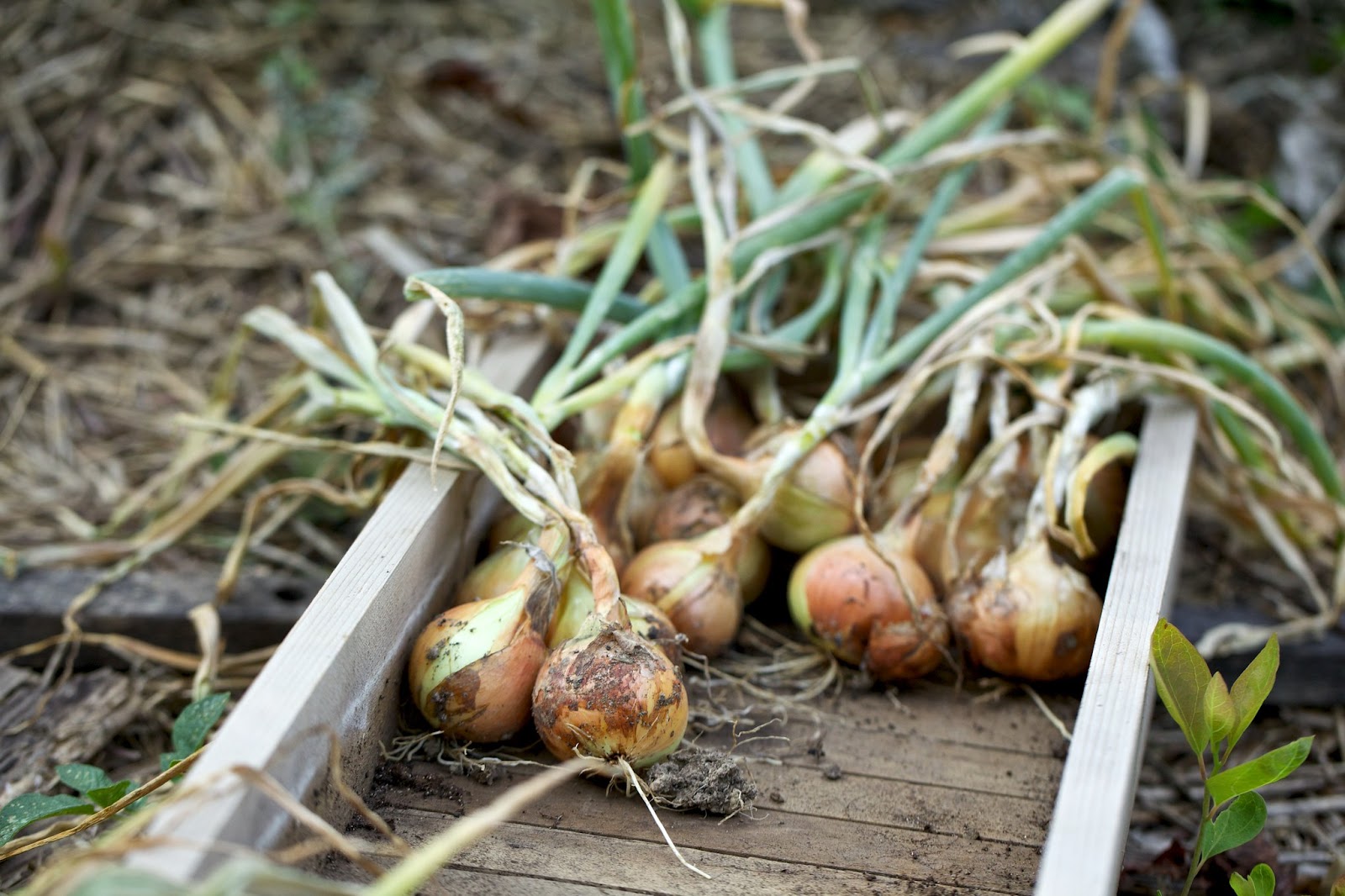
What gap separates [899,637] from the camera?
1404mm

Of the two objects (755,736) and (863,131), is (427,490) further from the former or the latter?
(863,131)

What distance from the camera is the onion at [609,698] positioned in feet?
3.72


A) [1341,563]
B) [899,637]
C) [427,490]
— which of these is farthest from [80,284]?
[1341,563]

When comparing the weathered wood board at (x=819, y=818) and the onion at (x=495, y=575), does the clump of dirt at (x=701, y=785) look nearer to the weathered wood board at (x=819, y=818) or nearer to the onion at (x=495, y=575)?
the weathered wood board at (x=819, y=818)

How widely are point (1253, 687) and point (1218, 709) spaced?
0.04m

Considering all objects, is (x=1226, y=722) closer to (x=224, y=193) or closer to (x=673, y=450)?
(x=673, y=450)

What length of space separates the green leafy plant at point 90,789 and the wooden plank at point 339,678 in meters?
0.21

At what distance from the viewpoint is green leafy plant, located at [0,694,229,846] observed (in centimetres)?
122

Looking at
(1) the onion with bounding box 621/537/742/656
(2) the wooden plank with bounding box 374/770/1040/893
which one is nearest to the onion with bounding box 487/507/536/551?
(1) the onion with bounding box 621/537/742/656

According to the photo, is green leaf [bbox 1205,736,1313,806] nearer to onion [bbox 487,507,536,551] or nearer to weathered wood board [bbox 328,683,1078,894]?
weathered wood board [bbox 328,683,1078,894]

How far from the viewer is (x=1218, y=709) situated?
1159 millimetres

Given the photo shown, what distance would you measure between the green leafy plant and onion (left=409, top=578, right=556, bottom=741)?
26 centimetres

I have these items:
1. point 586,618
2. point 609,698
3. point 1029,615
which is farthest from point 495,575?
point 1029,615

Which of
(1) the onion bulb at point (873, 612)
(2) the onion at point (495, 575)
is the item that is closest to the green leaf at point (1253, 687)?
(1) the onion bulb at point (873, 612)
